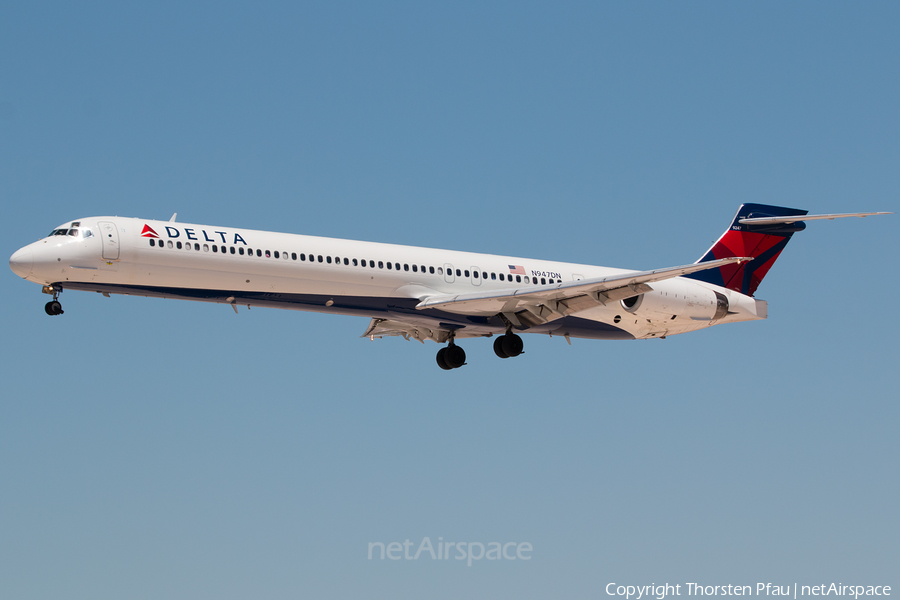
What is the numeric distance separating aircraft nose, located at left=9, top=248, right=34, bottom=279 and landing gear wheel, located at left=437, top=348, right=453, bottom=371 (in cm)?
1357

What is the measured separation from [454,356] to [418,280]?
14.7ft

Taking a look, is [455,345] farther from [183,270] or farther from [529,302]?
[183,270]

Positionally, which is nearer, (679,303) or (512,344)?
(512,344)

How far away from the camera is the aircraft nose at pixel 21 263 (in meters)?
28.1

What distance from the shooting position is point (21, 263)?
28.1 m

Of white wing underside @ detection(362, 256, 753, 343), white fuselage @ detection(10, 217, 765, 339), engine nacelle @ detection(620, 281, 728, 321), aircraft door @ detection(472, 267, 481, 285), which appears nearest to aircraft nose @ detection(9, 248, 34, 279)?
white fuselage @ detection(10, 217, 765, 339)

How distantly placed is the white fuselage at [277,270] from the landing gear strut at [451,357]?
92 cm

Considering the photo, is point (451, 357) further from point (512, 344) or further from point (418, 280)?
point (418, 280)

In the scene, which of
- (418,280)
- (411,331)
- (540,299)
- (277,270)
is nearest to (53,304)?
(277,270)

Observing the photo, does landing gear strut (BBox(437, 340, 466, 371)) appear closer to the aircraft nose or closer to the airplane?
the airplane

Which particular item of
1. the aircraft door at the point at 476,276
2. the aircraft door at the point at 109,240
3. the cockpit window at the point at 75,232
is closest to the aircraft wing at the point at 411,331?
the aircraft door at the point at 476,276

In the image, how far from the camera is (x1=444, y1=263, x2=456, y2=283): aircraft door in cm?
3291

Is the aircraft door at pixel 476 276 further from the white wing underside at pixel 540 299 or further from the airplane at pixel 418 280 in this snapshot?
the white wing underside at pixel 540 299

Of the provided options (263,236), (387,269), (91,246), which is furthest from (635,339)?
(91,246)
